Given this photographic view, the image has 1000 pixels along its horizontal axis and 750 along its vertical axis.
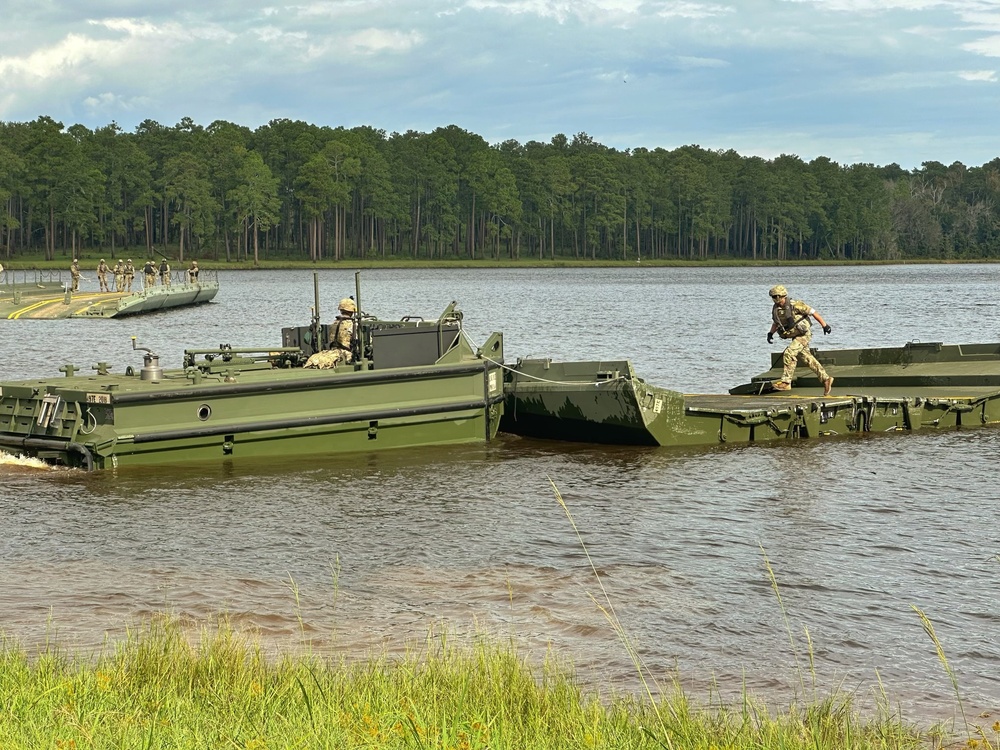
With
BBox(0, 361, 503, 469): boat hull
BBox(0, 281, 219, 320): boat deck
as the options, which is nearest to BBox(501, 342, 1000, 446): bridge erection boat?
BBox(0, 361, 503, 469): boat hull

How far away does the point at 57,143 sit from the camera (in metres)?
147

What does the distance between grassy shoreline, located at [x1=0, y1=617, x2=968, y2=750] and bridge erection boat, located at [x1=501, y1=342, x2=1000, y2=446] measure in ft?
34.2

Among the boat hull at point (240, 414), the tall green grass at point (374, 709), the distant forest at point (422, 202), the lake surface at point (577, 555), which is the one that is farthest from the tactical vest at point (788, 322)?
the distant forest at point (422, 202)

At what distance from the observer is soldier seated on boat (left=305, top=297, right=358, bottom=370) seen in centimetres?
1847

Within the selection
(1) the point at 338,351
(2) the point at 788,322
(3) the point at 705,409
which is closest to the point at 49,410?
(1) the point at 338,351

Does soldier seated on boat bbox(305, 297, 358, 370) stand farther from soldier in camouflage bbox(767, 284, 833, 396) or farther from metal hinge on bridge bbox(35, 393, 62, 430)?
soldier in camouflage bbox(767, 284, 833, 396)

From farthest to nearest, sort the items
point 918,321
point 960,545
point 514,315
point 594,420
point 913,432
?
point 514,315
point 918,321
point 913,432
point 594,420
point 960,545

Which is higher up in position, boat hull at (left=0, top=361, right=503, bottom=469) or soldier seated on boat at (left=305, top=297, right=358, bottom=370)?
soldier seated on boat at (left=305, top=297, right=358, bottom=370)

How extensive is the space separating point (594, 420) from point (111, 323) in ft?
134

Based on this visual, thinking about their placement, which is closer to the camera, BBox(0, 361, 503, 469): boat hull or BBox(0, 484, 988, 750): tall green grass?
BBox(0, 484, 988, 750): tall green grass

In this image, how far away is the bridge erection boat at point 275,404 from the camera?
54.5ft

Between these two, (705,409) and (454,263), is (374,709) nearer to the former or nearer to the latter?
(705,409)

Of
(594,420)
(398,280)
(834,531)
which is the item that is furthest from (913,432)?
(398,280)

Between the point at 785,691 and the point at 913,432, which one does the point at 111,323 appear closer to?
the point at 913,432
